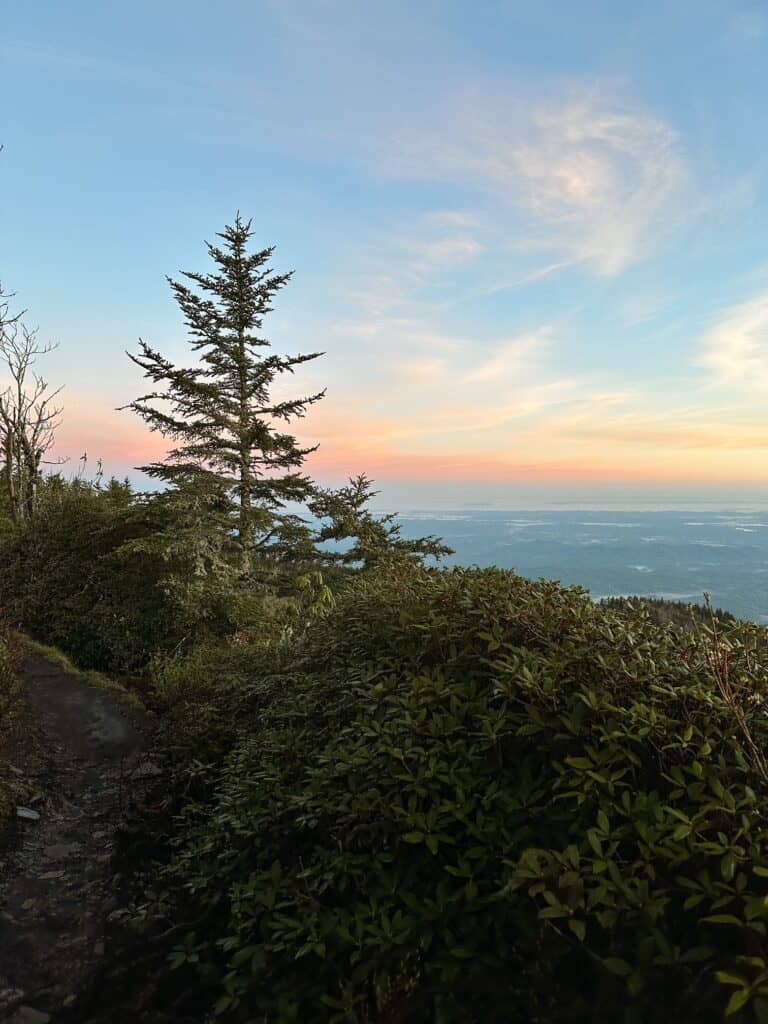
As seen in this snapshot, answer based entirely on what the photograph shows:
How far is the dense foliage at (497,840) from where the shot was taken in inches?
79.6

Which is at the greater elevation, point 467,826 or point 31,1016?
point 467,826

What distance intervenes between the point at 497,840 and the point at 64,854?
3.93 m

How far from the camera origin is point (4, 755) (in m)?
6.08

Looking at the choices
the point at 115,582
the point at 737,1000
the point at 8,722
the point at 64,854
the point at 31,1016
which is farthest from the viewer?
the point at 115,582

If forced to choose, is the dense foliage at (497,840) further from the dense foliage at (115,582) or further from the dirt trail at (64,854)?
the dense foliage at (115,582)

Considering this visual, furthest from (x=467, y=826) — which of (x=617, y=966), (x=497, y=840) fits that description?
(x=617, y=966)

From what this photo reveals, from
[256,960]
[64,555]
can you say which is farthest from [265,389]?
[256,960]

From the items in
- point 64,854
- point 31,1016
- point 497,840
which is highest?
point 497,840

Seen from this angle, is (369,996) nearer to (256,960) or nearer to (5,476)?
(256,960)

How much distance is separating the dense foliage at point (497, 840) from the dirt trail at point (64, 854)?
0.48 metres

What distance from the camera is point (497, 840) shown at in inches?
97.1

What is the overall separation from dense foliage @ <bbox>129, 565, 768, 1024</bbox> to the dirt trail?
1.58 feet

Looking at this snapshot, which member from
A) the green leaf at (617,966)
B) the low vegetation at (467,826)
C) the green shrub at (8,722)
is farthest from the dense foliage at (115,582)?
the green leaf at (617,966)

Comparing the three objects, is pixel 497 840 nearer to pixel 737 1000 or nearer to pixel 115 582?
pixel 737 1000
